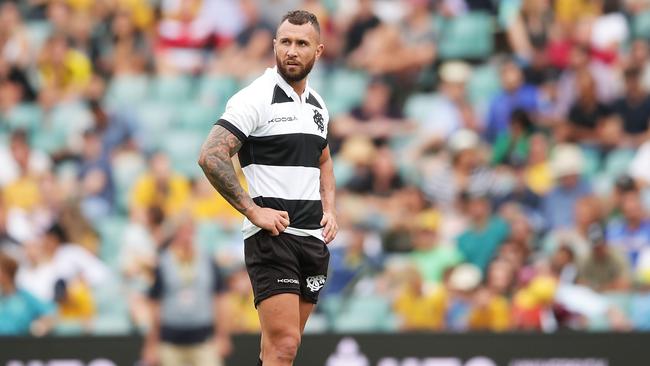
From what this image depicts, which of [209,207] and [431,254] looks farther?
[209,207]

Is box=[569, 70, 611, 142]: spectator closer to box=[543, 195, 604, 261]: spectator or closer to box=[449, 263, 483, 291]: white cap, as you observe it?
box=[543, 195, 604, 261]: spectator

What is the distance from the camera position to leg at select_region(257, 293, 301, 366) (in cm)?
722

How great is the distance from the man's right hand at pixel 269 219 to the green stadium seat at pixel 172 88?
369 inches

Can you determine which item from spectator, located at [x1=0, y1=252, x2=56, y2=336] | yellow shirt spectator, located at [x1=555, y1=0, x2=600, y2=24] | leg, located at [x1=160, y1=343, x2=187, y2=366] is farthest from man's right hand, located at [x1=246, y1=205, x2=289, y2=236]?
yellow shirt spectator, located at [x1=555, y1=0, x2=600, y2=24]

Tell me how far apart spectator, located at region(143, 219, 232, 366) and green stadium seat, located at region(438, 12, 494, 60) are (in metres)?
5.31

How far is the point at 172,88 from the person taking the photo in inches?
651

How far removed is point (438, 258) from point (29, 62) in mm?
6350

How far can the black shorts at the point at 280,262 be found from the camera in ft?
23.9

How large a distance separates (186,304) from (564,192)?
443cm

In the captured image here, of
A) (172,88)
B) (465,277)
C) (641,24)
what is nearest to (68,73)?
(172,88)

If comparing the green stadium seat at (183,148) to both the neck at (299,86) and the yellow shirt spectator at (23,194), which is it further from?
the neck at (299,86)

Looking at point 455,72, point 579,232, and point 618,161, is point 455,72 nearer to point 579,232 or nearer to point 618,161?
point 618,161

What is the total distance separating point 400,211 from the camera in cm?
1413

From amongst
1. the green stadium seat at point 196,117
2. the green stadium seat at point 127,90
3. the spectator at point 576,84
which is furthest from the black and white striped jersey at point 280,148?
the green stadium seat at point 127,90
